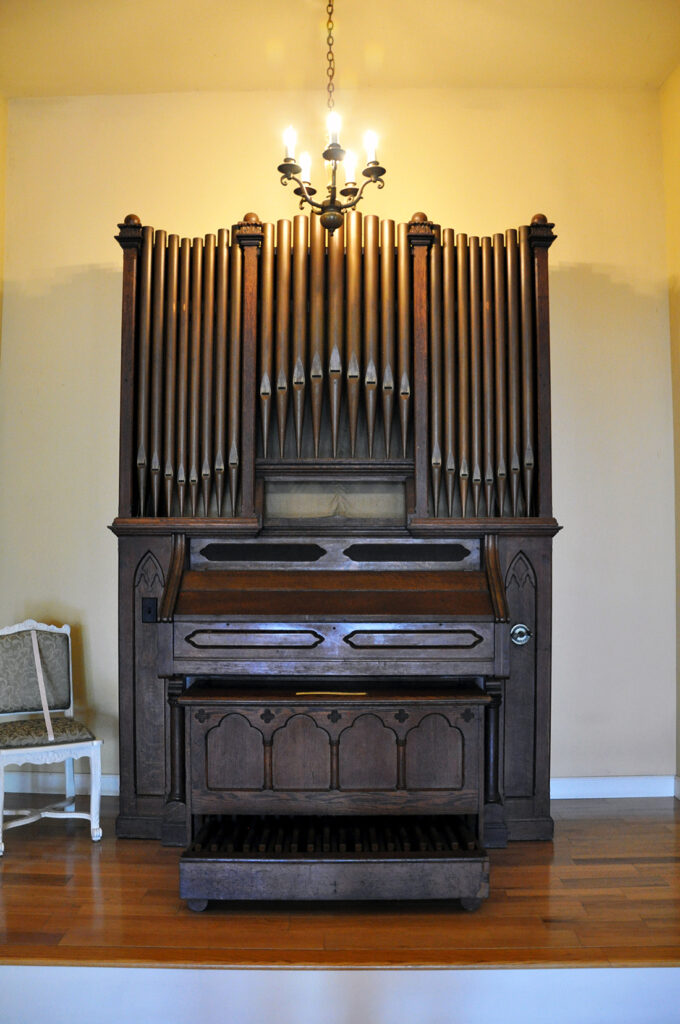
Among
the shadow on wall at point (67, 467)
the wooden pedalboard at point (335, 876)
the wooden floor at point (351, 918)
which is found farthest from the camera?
the shadow on wall at point (67, 467)

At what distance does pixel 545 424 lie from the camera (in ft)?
13.0

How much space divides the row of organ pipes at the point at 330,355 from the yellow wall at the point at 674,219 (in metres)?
1.11

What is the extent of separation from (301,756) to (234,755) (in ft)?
0.92

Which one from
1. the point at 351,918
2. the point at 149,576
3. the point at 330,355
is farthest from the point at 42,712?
the point at 330,355

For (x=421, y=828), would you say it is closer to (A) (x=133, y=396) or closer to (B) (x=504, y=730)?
(B) (x=504, y=730)

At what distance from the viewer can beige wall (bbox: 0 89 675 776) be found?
15.3ft

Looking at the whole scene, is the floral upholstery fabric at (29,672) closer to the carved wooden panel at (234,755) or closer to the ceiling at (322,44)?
the carved wooden panel at (234,755)

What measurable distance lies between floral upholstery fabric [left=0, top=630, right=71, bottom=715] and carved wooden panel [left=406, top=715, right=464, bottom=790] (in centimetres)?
195

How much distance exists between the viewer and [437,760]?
3.42m

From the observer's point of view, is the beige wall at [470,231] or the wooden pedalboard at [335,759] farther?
the beige wall at [470,231]

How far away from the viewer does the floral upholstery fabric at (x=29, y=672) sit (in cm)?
420

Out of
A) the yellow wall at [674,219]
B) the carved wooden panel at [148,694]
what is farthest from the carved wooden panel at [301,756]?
the yellow wall at [674,219]

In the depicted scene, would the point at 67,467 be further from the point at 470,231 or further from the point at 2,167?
the point at 470,231

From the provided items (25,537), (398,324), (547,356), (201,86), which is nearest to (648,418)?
(547,356)
